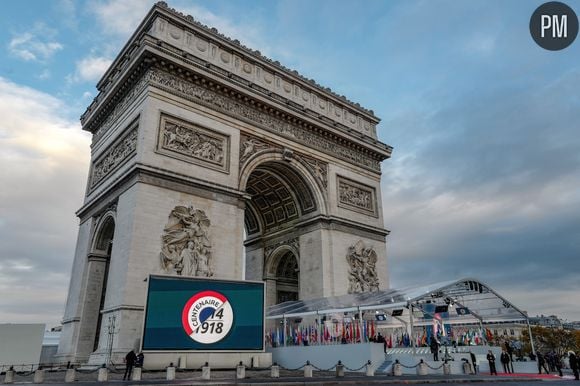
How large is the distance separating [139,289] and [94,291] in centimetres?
636

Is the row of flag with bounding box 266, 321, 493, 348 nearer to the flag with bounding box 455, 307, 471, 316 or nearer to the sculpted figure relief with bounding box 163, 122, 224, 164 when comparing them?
the flag with bounding box 455, 307, 471, 316

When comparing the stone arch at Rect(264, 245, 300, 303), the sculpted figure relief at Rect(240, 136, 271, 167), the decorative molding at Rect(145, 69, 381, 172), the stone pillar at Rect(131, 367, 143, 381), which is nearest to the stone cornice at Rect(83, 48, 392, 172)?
the decorative molding at Rect(145, 69, 381, 172)

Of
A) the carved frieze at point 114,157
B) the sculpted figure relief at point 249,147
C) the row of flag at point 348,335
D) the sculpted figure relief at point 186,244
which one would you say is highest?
the sculpted figure relief at point 249,147

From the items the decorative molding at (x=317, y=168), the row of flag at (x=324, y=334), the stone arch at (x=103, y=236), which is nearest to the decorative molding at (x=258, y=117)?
the decorative molding at (x=317, y=168)

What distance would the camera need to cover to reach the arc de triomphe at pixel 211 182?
19797 millimetres

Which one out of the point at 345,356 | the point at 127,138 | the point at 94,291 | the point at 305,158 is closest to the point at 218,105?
the point at 127,138

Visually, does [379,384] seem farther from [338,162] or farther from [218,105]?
[338,162]

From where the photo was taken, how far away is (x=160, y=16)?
22828mm

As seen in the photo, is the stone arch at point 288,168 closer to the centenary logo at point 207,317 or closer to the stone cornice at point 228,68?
the stone cornice at point 228,68

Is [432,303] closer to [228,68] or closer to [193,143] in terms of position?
[193,143]

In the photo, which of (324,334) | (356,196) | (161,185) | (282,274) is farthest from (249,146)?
(324,334)

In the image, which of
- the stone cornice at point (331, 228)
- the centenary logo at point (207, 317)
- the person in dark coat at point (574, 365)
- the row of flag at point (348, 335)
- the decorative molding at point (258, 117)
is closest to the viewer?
the centenary logo at point (207, 317)

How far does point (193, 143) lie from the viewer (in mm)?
22219

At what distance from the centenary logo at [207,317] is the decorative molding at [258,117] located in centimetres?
1091
